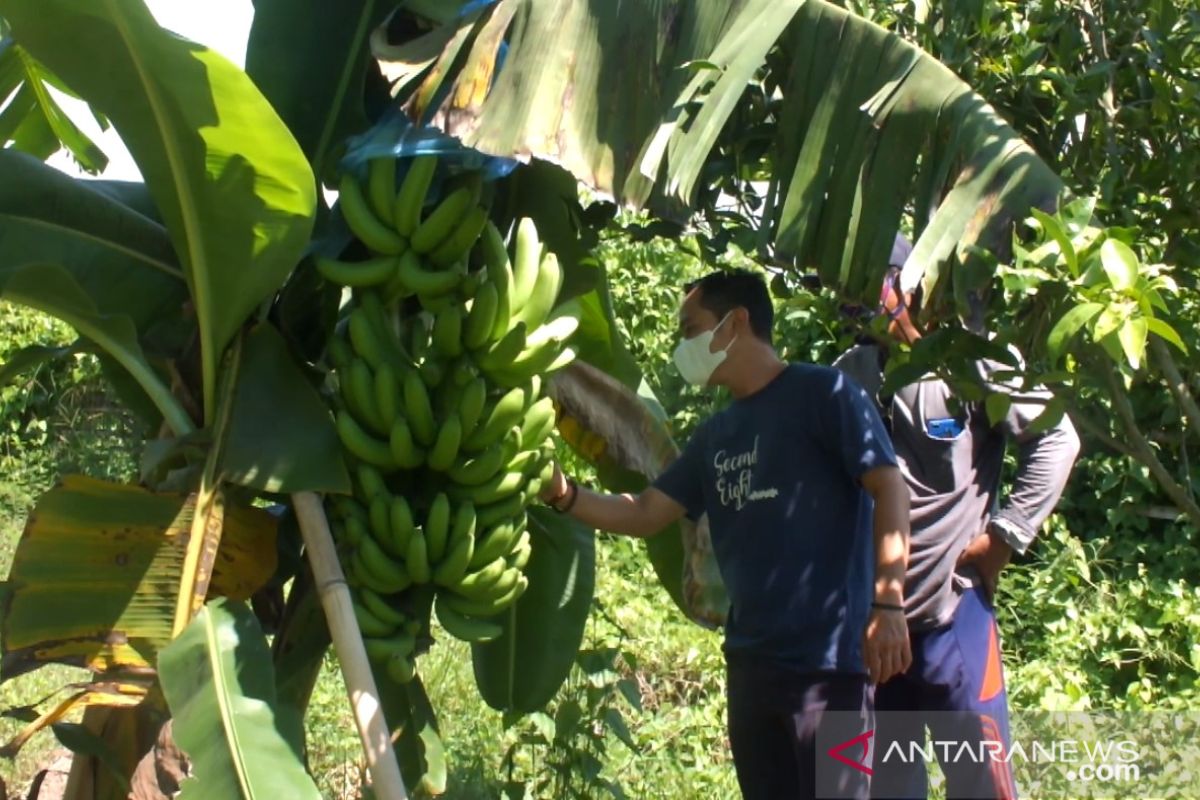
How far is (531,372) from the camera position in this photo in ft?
8.20

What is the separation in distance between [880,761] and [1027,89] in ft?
4.40

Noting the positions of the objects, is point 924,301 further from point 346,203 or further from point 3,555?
point 3,555

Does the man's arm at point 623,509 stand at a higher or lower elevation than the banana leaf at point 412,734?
higher

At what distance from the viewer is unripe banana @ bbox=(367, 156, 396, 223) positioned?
2412 millimetres

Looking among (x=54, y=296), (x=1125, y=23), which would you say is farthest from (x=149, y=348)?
(x=1125, y=23)

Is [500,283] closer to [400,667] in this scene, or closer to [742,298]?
[742,298]

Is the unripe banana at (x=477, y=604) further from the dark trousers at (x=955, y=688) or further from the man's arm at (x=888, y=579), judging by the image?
the dark trousers at (x=955, y=688)

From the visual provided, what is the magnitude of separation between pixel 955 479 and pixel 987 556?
21 centimetres

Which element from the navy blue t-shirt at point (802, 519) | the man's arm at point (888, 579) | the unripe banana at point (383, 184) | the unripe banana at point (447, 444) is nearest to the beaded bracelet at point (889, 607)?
the man's arm at point (888, 579)

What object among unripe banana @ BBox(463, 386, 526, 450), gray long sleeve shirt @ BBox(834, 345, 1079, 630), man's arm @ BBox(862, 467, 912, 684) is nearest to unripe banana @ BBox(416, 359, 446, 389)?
unripe banana @ BBox(463, 386, 526, 450)

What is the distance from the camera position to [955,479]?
311cm

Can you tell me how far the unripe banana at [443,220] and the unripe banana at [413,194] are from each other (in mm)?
22

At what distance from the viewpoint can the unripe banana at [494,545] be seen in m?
2.52

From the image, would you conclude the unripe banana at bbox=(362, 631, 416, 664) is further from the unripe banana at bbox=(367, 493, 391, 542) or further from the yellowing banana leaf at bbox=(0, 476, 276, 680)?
the yellowing banana leaf at bbox=(0, 476, 276, 680)
